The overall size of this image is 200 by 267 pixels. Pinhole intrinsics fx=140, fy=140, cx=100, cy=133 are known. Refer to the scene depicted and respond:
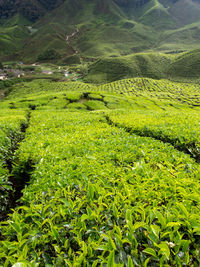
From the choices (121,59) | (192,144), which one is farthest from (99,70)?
(192,144)

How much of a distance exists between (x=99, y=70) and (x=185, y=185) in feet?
545

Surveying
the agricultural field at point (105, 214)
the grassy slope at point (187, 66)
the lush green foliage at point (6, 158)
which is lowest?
the grassy slope at point (187, 66)

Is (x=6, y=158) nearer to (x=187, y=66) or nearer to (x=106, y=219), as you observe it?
(x=106, y=219)

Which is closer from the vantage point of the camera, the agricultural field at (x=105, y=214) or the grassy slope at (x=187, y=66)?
the agricultural field at (x=105, y=214)

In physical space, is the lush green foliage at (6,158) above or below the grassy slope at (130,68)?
above

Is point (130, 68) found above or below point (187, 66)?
above

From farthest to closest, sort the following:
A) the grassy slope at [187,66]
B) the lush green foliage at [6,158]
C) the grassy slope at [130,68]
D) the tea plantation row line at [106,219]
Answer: the grassy slope at [130,68]
the grassy slope at [187,66]
the lush green foliage at [6,158]
the tea plantation row line at [106,219]

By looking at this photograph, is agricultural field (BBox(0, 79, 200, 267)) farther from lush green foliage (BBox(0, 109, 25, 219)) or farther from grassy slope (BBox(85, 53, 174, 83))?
grassy slope (BBox(85, 53, 174, 83))

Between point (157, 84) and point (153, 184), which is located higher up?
point (153, 184)


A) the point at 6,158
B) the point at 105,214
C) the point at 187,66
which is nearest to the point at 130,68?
the point at 187,66

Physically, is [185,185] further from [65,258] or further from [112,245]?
[65,258]

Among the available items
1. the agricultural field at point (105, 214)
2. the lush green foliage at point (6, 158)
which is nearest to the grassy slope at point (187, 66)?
the lush green foliage at point (6, 158)

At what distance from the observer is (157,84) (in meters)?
106

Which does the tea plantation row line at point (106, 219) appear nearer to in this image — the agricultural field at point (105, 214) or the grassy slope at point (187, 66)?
the agricultural field at point (105, 214)
